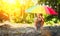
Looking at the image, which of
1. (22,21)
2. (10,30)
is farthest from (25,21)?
(10,30)

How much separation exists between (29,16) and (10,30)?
10.2 inches

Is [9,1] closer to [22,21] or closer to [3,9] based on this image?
[3,9]

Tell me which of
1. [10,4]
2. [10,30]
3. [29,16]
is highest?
[10,4]

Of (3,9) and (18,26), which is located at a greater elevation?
(3,9)

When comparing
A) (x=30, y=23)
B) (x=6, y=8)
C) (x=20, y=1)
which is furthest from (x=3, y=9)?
(x=30, y=23)

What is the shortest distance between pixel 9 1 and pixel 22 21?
0.26m

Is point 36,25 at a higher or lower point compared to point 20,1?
lower

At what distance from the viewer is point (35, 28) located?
1979mm

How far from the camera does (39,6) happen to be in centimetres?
197

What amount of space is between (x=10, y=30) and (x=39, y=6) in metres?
0.41

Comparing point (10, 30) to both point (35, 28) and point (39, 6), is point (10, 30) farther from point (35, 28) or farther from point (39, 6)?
point (39, 6)

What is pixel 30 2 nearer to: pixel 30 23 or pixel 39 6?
pixel 39 6

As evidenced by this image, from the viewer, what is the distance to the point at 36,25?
1.97 meters

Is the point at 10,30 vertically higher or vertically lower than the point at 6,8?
lower
